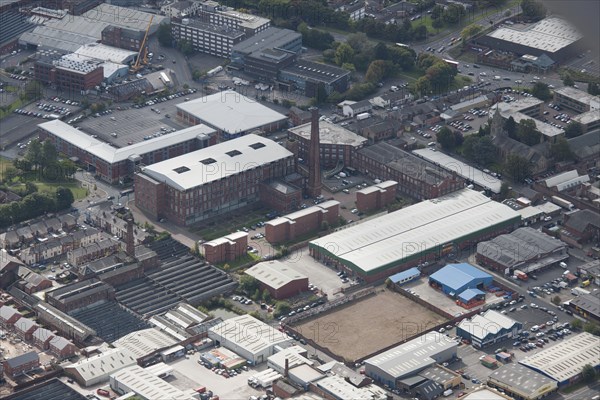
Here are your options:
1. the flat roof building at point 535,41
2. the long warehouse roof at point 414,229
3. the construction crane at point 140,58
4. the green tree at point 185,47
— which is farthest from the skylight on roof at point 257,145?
the flat roof building at point 535,41

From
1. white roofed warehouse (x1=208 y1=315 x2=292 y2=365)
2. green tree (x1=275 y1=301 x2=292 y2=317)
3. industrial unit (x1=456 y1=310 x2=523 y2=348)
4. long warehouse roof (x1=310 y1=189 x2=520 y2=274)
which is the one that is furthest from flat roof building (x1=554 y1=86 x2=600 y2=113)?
white roofed warehouse (x1=208 y1=315 x2=292 y2=365)

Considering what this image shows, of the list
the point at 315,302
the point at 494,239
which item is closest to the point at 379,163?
the point at 494,239

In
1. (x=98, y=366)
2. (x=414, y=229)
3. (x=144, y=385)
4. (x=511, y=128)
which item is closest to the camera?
(x=144, y=385)

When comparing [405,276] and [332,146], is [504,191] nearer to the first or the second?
[332,146]

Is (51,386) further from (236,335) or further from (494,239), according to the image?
(494,239)

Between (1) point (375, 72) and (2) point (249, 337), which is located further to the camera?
(1) point (375, 72)

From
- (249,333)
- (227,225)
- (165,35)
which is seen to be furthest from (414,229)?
(165,35)

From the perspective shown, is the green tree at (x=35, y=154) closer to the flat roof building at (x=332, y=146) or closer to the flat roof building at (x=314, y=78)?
the flat roof building at (x=332, y=146)

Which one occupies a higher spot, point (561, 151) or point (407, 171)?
point (561, 151)

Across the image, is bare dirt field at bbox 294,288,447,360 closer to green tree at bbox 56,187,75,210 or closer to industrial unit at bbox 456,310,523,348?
industrial unit at bbox 456,310,523,348

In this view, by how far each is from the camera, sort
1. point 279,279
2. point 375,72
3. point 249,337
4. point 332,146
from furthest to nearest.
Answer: point 375,72 < point 332,146 < point 279,279 < point 249,337
